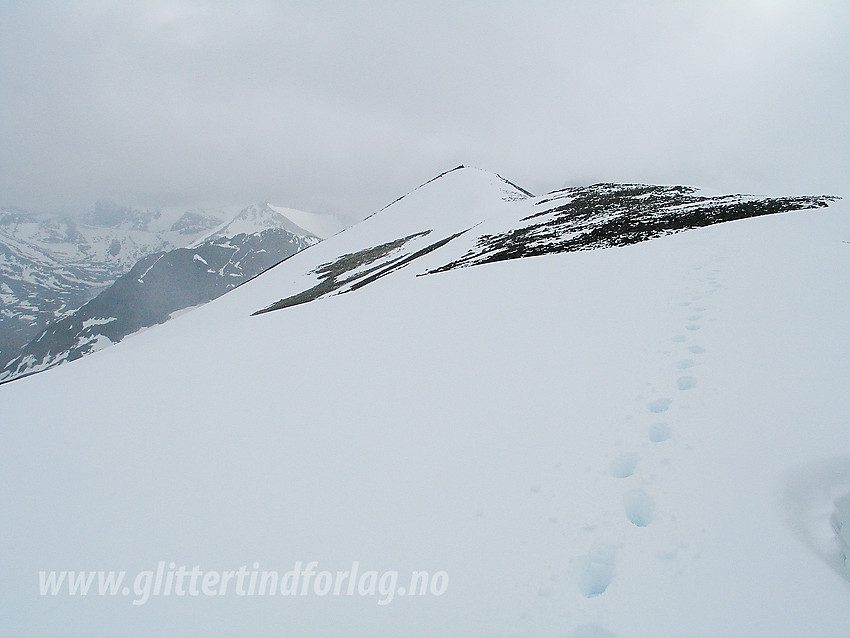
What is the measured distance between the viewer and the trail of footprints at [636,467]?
3543mm

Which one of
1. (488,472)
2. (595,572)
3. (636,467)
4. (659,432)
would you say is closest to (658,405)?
(659,432)

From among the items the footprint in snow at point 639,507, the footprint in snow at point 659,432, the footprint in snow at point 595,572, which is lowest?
the footprint in snow at point 595,572

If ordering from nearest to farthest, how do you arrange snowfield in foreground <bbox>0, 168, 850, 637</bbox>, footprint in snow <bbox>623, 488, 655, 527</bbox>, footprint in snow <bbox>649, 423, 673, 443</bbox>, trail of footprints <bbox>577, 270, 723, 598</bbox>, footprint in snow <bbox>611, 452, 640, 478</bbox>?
1. snowfield in foreground <bbox>0, 168, 850, 637</bbox>
2. trail of footprints <bbox>577, 270, 723, 598</bbox>
3. footprint in snow <bbox>623, 488, 655, 527</bbox>
4. footprint in snow <bbox>611, 452, 640, 478</bbox>
5. footprint in snow <bbox>649, 423, 673, 443</bbox>

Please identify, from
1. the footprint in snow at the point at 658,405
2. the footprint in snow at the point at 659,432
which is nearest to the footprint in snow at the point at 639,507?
the footprint in snow at the point at 659,432

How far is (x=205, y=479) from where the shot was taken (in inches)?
207

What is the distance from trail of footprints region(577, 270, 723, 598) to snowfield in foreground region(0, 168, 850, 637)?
1.0 inches

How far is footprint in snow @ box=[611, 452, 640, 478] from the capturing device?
14.6 ft

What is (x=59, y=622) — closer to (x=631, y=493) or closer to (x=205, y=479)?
(x=205, y=479)

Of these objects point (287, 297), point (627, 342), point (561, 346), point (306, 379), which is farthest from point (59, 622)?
point (287, 297)

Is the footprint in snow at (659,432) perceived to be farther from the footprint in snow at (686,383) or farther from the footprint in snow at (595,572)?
the footprint in snow at (595,572)

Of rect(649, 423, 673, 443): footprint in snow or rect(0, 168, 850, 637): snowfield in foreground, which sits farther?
rect(649, 423, 673, 443): footprint in snow

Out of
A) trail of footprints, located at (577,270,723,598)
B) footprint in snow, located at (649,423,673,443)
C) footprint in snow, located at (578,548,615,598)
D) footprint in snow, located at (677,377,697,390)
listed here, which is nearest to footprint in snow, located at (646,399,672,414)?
trail of footprints, located at (577,270,723,598)

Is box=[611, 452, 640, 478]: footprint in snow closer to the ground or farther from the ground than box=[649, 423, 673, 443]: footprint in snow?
closer to the ground

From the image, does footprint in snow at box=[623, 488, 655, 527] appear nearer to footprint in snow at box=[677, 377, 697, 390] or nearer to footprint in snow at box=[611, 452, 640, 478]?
footprint in snow at box=[611, 452, 640, 478]
